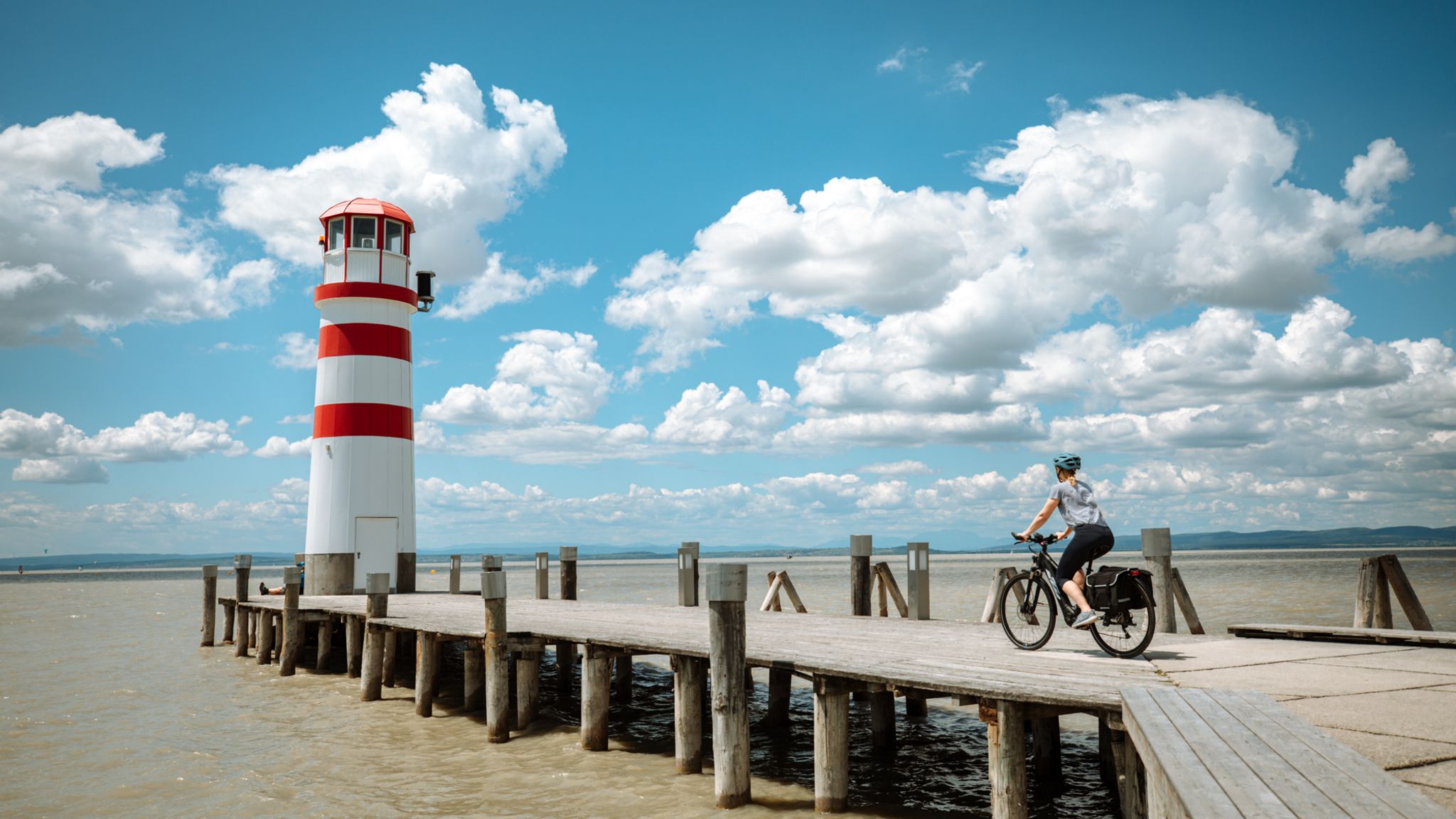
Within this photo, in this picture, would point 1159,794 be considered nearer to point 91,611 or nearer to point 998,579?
point 998,579

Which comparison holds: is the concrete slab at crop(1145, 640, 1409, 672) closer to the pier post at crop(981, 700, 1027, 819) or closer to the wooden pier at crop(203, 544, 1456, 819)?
the wooden pier at crop(203, 544, 1456, 819)

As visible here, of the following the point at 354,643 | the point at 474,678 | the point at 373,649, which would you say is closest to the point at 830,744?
the point at 474,678

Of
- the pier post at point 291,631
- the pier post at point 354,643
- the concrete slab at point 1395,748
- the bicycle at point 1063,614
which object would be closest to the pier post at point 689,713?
the bicycle at point 1063,614

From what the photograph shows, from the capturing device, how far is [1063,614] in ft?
30.9

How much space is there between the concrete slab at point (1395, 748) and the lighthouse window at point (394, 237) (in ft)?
69.9

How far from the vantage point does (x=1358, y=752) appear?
470 cm

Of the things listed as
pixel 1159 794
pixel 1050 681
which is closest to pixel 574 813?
pixel 1050 681

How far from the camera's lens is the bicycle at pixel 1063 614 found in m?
8.91

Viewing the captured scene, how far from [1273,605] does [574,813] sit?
27.5 metres

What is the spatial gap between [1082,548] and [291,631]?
1523 cm

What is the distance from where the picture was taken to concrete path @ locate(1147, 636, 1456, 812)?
4.90 m

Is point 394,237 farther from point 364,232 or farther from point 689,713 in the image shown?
point 689,713

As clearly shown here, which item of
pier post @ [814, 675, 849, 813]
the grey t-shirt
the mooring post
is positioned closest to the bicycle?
the grey t-shirt

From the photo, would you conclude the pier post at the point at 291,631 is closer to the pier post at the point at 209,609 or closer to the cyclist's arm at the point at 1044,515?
the pier post at the point at 209,609
